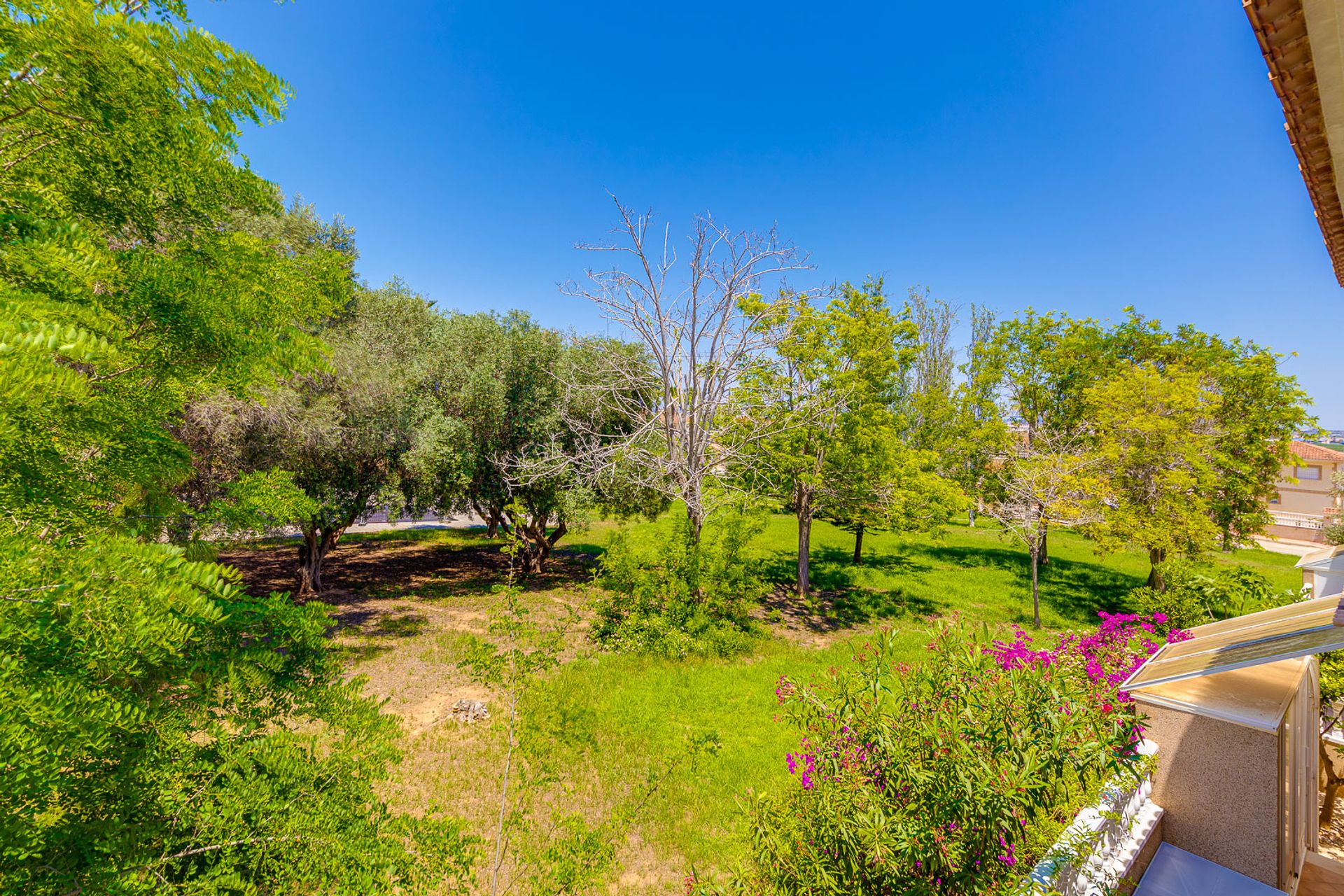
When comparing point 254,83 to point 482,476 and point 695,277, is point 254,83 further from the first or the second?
point 482,476

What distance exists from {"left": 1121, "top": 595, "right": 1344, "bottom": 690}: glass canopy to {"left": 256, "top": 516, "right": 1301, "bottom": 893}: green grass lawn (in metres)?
3.60

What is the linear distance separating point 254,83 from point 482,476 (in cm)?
1114

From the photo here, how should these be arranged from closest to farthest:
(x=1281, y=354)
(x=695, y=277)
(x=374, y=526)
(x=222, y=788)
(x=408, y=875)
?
(x=222, y=788), (x=408, y=875), (x=695, y=277), (x=1281, y=354), (x=374, y=526)

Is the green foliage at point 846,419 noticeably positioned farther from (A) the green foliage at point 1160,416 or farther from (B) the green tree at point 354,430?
(B) the green tree at point 354,430

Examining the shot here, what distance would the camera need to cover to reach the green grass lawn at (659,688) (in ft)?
16.3

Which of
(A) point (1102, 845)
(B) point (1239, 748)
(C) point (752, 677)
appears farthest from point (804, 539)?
(A) point (1102, 845)

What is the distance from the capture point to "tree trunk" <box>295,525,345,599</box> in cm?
1296

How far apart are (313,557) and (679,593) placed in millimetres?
10770

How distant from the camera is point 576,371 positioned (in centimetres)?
1259

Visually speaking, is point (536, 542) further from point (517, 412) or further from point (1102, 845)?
point (1102, 845)

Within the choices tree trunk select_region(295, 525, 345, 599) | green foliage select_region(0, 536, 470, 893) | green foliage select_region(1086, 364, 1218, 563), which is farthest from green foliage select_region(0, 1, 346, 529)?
green foliage select_region(1086, 364, 1218, 563)

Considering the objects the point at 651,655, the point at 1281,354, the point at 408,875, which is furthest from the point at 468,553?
the point at 1281,354

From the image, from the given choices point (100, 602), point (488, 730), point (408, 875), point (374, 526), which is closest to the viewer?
point (100, 602)

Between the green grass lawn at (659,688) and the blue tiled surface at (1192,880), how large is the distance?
323 cm
